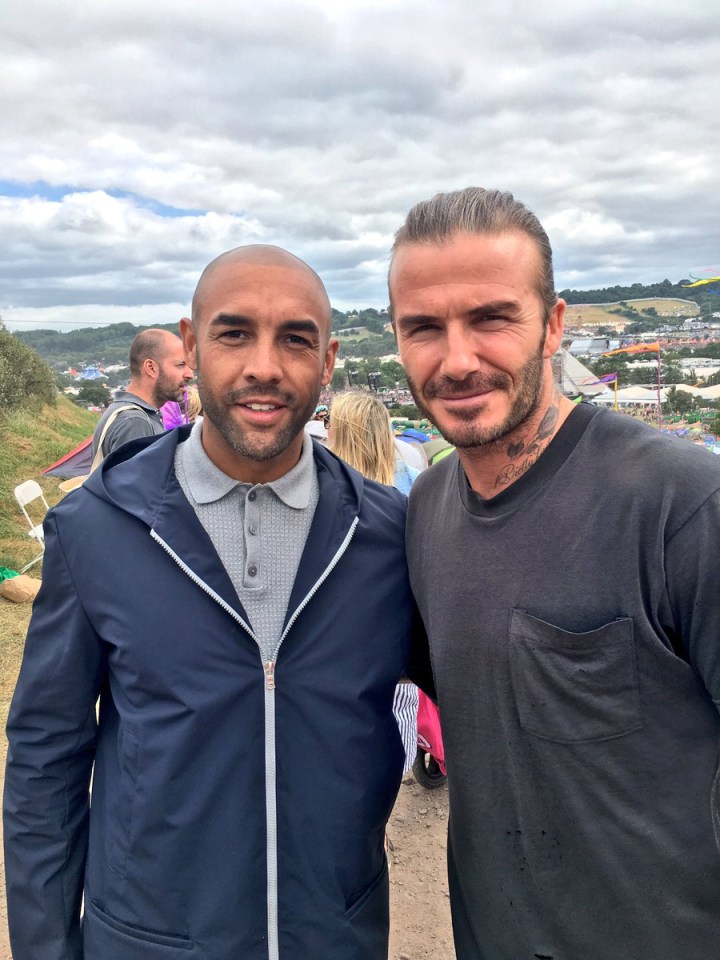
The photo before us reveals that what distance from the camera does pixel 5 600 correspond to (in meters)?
7.25

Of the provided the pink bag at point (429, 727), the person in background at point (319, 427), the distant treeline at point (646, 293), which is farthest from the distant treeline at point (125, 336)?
the pink bag at point (429, 727)

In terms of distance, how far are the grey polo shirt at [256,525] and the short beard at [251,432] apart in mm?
91

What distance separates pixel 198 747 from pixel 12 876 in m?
0.66

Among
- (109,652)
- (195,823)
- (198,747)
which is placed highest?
(109,652)

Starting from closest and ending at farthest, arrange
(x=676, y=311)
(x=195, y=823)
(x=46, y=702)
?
(x=195, y=823) < (x=46, y=702) < (x=676, y=311)

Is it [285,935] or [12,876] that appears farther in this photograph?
[12,876]

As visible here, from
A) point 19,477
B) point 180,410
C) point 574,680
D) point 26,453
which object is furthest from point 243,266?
point 26,453

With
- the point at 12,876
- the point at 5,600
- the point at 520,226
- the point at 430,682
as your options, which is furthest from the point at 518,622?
the point at 5,600

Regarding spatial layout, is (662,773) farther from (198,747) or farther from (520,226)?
(520,226)

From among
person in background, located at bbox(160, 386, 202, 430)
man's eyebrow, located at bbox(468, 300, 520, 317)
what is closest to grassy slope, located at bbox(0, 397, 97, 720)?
person in background, located at bbox(160, 386, 202, 430)

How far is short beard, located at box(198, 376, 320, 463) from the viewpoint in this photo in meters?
1.68

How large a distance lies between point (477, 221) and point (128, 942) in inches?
71.9

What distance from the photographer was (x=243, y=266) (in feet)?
5.61

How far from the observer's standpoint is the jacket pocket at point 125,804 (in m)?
1.50
